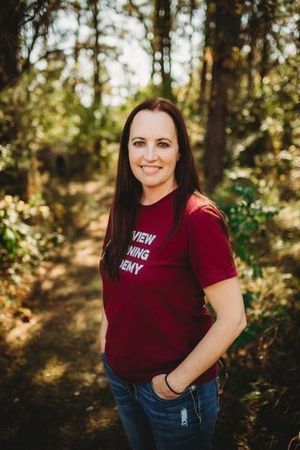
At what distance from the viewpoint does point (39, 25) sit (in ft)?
11.1

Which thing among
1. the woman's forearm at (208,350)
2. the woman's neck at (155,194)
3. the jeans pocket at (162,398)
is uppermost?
the woman's neck at (155,194)

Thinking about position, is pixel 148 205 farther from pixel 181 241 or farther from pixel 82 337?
pixel 82 337

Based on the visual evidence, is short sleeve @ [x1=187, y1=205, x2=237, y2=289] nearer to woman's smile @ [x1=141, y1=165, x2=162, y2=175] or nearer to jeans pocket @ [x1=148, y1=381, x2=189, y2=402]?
woman's smile @ [x1=141, y1=165, x2=162, y2=175]

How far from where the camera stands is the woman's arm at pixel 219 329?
147 cm

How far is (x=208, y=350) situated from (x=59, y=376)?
276 centimetres

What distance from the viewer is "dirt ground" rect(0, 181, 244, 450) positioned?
3020mm

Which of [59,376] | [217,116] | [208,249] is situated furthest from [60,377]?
[217,116]

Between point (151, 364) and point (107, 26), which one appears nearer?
point (151, 364)

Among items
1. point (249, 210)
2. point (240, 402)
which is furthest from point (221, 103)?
point (240, 402)

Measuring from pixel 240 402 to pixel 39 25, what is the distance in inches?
148

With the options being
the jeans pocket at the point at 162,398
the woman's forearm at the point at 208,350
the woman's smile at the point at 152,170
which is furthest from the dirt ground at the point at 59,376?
the woman's smile at the point at 152,170

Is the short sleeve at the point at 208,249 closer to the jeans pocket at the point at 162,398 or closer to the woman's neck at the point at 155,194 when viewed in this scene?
the woman's neck at the point at 155,194

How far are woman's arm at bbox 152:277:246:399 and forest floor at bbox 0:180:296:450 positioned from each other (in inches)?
67.0

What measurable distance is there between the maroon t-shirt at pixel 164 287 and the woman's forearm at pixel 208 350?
0.12 meters
